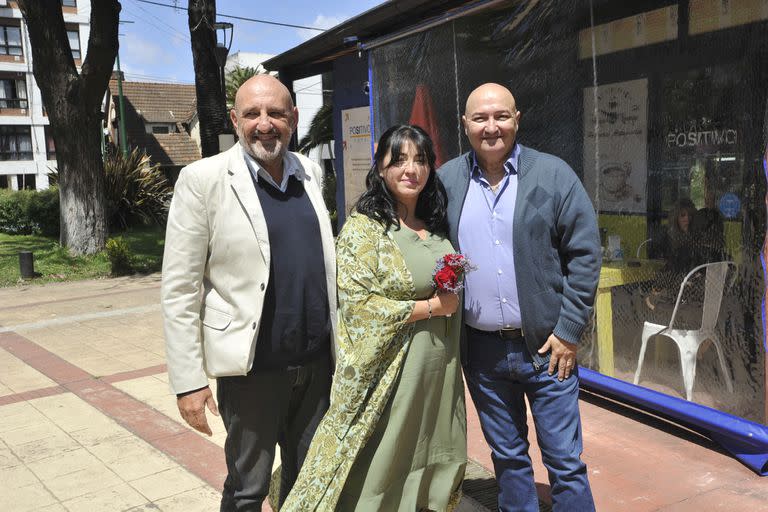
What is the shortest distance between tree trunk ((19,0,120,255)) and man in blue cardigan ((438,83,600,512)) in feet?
36.5

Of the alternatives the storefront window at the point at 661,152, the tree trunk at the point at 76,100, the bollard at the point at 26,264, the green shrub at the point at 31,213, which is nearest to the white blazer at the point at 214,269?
the storefront window at the point at 661,152

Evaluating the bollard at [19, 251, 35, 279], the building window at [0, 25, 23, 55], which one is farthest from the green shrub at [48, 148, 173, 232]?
the building window at [0, 25, 23, 55]

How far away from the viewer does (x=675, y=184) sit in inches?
157

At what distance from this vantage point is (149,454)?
4070 millimetres

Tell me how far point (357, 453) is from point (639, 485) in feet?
5.65

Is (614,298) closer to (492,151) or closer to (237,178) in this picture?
(492,151)

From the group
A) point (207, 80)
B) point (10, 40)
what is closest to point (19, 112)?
point (10, 40)

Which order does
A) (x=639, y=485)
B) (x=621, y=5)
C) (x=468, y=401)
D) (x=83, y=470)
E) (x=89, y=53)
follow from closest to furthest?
(x=639, y=485) → (x=83, y=470) → (x=621, y=5) → (x=468, y=401) → (x=89, y=53)

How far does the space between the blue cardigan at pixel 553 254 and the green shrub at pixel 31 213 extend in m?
18.4

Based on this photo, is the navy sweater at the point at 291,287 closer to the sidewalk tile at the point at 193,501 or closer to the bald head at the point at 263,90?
the bald head at the point at 263,90

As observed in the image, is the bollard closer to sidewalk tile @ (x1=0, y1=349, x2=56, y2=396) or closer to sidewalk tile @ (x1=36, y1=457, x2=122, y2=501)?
sidewalk tile @ (x1=0, y1=349, x2=56, y2=396)

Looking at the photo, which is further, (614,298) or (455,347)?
(614,298)

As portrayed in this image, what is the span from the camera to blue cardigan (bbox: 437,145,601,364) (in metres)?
2.48

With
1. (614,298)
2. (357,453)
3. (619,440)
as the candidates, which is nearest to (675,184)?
(614,298)
